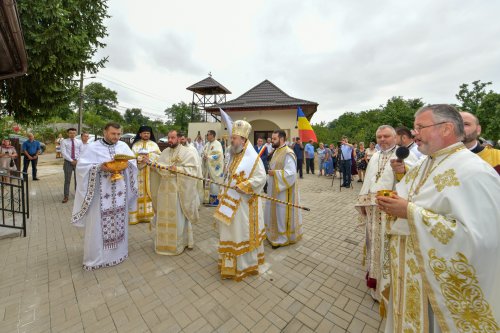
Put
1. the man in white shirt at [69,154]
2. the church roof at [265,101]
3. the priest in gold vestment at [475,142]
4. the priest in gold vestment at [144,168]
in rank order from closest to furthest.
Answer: the priest in gold vestment at [475,142]
the priest in gold vestment at [144,168]
the man in white shirt at [69,154]
the church roof at [265,101]

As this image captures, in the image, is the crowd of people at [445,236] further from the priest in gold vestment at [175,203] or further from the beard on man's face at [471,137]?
the priest in gold vestment at [175,203]

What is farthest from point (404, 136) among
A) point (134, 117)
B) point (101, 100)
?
A: point (134, 117)

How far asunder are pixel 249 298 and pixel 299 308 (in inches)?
25.5

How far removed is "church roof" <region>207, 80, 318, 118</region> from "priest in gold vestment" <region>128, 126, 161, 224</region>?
1127 centimetres

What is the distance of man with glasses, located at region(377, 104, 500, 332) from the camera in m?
1.31

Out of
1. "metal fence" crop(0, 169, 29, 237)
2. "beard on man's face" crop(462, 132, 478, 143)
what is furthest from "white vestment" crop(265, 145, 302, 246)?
"metal fence" crop(0, 169, 29, 237)

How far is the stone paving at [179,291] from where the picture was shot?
2545 millimetres

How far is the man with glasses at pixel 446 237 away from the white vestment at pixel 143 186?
5.16 metres

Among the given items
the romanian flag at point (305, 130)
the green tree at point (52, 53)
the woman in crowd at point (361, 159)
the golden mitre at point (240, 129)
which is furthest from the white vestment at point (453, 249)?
the woman in crowd at point (361, 159)

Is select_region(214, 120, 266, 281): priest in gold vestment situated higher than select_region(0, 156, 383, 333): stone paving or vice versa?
select_region(214, 120, 266, 281): priest in gold vestment

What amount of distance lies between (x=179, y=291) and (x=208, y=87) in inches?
782

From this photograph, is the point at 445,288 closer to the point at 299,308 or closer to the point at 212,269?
the point at 299,308

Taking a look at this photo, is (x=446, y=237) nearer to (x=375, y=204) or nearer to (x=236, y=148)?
(x=375, y=204)

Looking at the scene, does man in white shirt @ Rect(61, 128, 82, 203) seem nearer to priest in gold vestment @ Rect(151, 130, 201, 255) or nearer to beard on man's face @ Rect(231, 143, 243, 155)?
priest in gold vestment @ Rect(151, 130, 201, 255)
